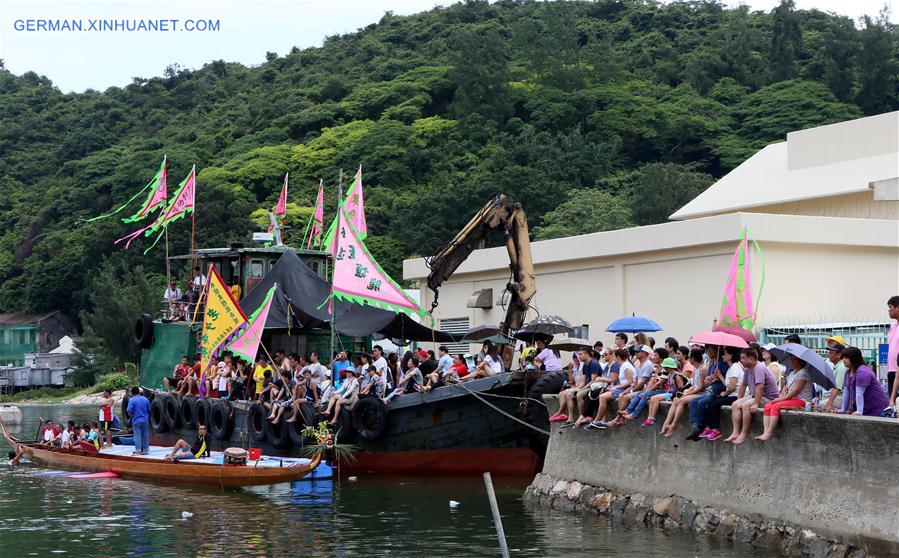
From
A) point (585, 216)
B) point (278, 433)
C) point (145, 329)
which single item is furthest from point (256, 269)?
point (585, 216)

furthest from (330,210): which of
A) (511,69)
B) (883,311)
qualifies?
(883,311)

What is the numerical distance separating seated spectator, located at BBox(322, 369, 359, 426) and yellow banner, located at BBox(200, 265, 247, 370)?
225cm

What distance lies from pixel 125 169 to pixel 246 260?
55.6 meters

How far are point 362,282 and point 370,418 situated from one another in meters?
2.61

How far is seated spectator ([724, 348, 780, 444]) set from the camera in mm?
14164

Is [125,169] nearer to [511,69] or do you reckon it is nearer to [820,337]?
[511,69]

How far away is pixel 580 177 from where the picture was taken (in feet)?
228

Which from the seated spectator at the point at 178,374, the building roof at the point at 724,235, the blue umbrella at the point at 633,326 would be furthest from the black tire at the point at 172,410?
the blue umbrella at the point at 633,326

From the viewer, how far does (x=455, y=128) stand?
79312 millimetres

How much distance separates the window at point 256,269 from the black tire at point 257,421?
4.70 m

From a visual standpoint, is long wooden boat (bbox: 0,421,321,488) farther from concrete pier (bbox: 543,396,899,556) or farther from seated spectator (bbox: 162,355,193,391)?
concrete pier (bbox: 543,396,899,556)

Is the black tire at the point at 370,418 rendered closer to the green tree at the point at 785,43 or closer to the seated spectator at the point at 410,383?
the seated spectator at the point at 410,383

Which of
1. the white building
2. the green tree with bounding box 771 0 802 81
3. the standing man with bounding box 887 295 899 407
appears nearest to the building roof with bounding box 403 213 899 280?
the white building

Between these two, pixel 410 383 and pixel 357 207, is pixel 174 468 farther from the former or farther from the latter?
pixel 357 207
